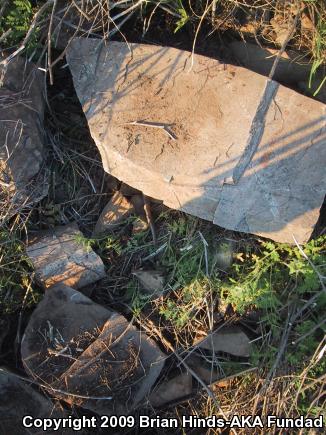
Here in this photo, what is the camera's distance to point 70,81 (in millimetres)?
3133

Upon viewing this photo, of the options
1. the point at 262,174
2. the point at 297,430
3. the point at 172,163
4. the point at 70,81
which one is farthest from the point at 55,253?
the point at 297,430

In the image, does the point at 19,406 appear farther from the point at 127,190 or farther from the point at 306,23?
the point at 306,23

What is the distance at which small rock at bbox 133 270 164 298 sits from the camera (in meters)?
2.91

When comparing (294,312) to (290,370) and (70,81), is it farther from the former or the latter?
(70,81)

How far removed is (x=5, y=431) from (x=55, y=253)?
1033mm

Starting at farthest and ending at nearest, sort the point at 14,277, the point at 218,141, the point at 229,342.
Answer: the point at 14,277, the point at 229,342, the point at 218,141

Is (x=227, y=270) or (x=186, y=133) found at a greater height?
(x=186, y=133)

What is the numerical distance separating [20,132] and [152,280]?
1.17 m

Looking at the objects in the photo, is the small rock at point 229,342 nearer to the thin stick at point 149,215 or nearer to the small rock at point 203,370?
the small rock at point 203,370

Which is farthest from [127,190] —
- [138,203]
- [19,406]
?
[19,406]

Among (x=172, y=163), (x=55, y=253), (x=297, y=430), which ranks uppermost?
(x=172, y=163)

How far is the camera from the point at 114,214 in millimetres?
3018

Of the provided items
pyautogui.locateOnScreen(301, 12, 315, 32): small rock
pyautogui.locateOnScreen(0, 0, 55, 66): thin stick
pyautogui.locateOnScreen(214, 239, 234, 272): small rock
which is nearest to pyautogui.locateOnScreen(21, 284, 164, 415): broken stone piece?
pyautogui.locateOnScreen(214, 239, 234, 272): small rock

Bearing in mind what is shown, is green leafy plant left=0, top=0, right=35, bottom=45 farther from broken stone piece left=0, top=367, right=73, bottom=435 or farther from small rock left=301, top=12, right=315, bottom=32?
broken stone piece left=0, top=367, right=73, bottom=435
